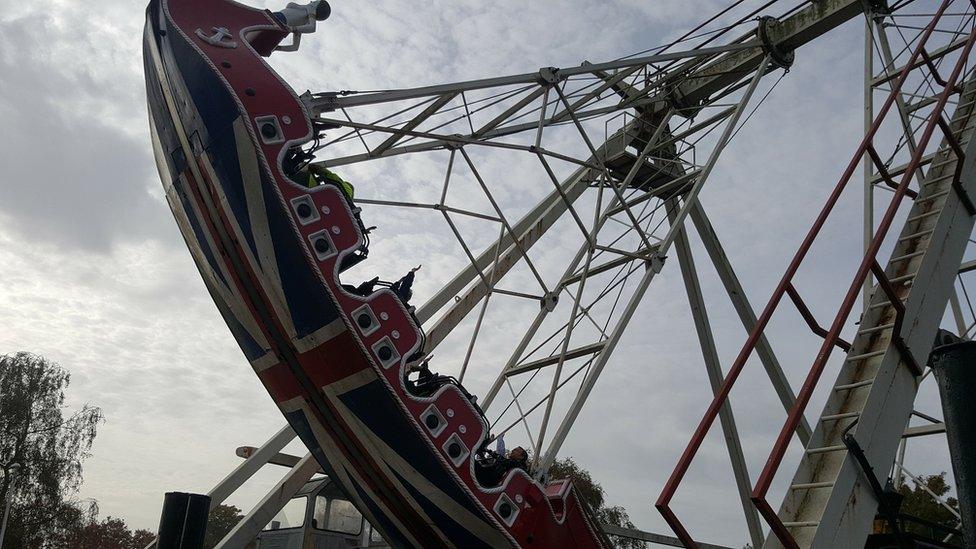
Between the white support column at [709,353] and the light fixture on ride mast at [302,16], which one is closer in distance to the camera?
the light fixture on ride mast at [302,16]

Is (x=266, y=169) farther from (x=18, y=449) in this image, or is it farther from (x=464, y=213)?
(x=18, y=449)

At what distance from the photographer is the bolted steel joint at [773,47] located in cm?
1413

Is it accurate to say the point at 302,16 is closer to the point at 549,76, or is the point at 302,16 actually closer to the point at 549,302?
the point at 549,76

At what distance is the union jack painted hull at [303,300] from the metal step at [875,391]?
3.16m

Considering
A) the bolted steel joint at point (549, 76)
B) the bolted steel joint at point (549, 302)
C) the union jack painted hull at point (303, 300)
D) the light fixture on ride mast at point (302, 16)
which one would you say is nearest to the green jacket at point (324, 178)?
the union jack painted hull at point (303, 300)

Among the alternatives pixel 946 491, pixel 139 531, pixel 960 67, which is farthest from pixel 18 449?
pixel 946 491

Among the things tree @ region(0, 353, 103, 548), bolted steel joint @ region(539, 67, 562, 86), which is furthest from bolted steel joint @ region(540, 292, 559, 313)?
tree @ region(0, 353, 103, 548)

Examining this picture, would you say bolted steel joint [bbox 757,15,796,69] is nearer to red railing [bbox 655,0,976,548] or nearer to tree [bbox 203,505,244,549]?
red railing [bbox 655,0,976,548]

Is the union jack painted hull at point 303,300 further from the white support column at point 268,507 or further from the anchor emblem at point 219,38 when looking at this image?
the white support column at point 268,507

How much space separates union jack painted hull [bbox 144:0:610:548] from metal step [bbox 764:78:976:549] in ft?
10.4

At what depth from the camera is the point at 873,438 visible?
6.62 metres

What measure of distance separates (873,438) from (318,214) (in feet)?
16.9

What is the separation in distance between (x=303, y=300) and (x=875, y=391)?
16.4ft

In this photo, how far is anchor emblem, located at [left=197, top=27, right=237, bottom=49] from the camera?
8.45 meters
